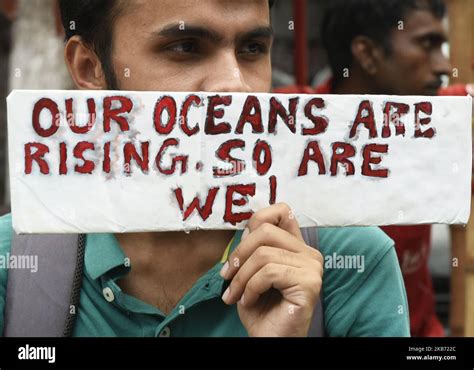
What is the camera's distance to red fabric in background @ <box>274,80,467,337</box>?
3.38m

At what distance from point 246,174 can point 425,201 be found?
0.41 m

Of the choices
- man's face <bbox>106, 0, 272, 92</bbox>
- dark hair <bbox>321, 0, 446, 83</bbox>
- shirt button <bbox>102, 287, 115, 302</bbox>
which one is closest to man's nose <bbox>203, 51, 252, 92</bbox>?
man's face <bbox>106, 0, 272, 92</bbox>

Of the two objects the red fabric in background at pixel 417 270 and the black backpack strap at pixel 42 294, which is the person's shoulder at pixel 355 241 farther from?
the red fabric in background at pixel 417 270

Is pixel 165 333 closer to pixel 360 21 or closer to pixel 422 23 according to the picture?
pixel 422 23

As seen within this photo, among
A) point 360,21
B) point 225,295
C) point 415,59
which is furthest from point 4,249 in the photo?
point 360,21

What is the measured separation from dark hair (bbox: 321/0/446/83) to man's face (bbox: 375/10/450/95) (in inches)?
1.9

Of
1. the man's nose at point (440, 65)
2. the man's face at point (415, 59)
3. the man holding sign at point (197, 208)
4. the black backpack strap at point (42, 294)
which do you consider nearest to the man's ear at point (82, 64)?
the man holding sign at point (197, 208)

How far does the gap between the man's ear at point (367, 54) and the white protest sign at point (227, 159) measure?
90.4 inches

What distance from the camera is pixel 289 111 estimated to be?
181 centimetres

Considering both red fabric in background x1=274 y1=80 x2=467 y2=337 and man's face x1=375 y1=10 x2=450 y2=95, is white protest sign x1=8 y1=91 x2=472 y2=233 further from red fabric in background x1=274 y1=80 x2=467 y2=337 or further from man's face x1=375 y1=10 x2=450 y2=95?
man's face x1=375 y1=10 x2=450 y2=95

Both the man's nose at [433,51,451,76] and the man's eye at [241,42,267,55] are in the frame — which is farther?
the man's nose at [433,51,451,76]

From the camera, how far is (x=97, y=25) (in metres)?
2.21
